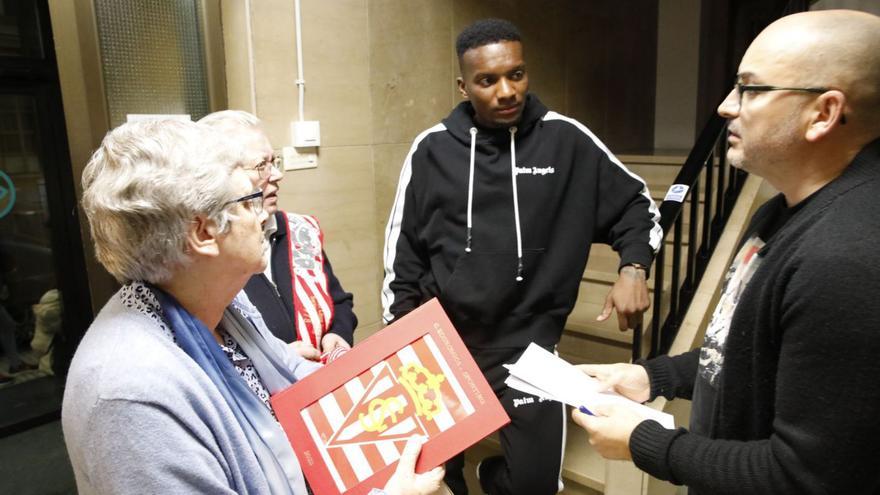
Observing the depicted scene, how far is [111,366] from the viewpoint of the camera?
31.2 inches

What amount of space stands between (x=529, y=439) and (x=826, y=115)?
1225mm

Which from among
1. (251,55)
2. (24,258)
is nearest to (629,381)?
(251,55)

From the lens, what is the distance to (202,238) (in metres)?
0.92

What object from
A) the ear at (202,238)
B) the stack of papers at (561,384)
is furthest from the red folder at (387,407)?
the ear at (202,238)

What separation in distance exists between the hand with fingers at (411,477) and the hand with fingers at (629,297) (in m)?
0.83

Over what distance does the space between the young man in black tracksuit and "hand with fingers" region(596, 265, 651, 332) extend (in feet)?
0.04

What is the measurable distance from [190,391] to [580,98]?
13.6ft

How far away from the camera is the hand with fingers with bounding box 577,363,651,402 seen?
1.31m

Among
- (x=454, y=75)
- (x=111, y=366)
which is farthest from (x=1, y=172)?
(x=454, y=75)

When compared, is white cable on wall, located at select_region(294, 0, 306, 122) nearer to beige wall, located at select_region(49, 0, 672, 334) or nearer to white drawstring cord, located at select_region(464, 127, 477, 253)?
beige wall, located at select_region(49, 0, 672, 334)

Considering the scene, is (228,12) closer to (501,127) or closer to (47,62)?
(47,62)

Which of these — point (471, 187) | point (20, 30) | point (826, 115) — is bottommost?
point (471, 187)

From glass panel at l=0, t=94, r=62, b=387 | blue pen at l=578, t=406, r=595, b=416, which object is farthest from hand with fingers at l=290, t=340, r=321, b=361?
glass panel at l=0, t=94, r=62, b=387

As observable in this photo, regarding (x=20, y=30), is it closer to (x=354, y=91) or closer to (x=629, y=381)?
(x=354, y=91)
